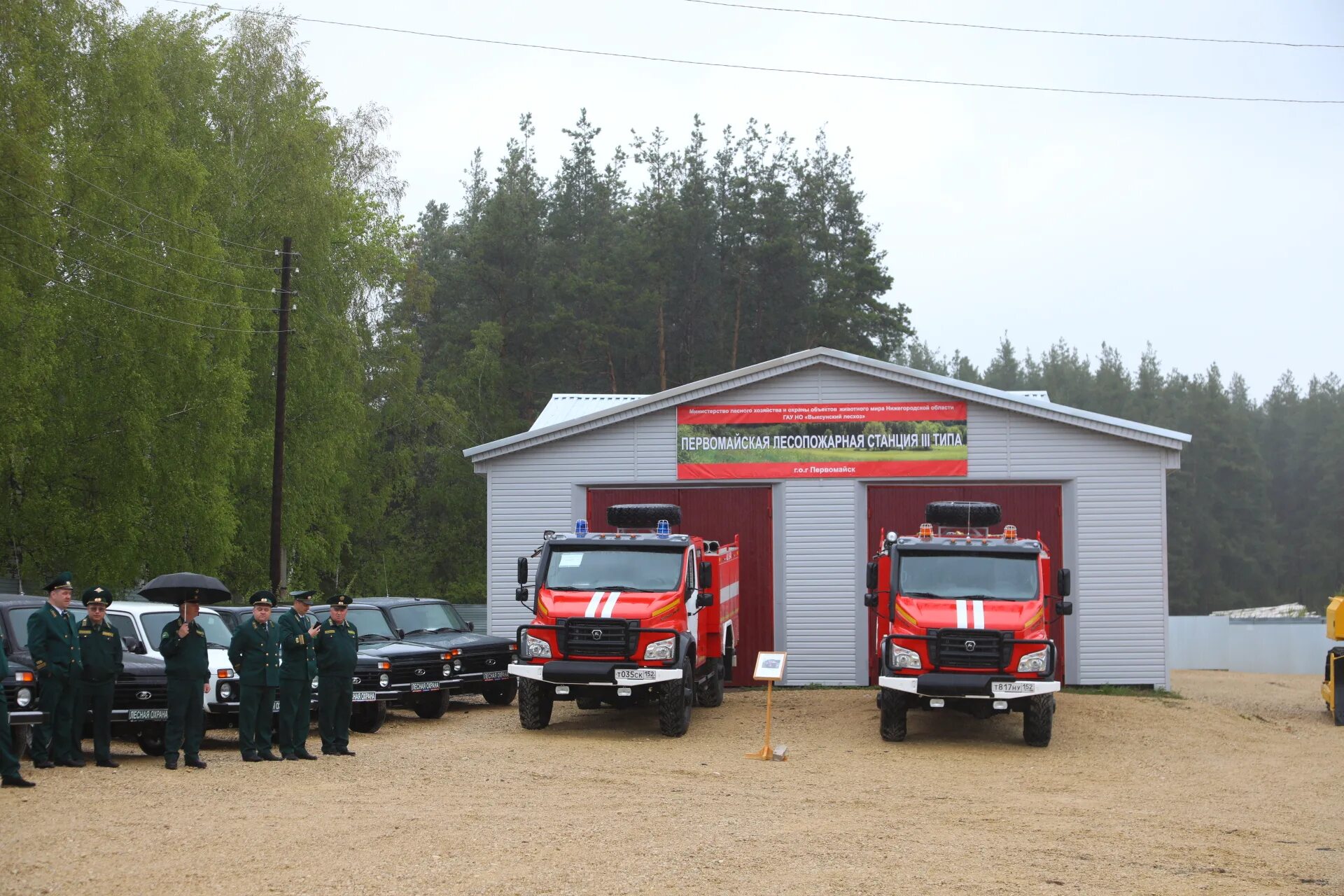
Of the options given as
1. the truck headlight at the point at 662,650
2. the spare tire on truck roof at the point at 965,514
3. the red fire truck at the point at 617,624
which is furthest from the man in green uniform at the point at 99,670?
the spare tire on truck roof at the point at 965,514

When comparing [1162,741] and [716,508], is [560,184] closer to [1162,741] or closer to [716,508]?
[716,508]

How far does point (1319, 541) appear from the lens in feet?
275

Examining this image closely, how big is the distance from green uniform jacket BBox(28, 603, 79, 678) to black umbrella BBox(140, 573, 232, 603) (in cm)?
146

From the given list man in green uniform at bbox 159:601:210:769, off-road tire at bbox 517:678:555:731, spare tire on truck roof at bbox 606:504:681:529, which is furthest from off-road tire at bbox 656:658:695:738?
man in green uniform at bbox 159:601:210:769

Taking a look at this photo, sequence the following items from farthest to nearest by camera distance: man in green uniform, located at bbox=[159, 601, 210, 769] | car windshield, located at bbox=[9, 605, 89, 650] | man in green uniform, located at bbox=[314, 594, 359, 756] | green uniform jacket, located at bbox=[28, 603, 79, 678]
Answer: man in green uniform, located at bbox=[314, 594, 359, 756], car windshield, located at bbox=[9, 605, 89, 650], man in green uniform, located at bbox=[159, 601, 210, 769], green uniform jacket, located at bbox=[28, 603, 79, 678]

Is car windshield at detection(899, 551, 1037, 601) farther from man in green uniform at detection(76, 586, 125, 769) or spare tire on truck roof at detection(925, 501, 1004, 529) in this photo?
man in green uniform at detection(76, 586, 125, 769)

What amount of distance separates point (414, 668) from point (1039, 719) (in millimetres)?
7980

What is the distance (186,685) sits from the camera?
1374 cm

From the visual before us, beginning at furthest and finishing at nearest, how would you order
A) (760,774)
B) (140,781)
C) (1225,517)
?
(1225,517) < (760,774) < (140,781)

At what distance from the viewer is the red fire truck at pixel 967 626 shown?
17.0 metres

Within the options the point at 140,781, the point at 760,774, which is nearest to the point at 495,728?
the point at 760,774

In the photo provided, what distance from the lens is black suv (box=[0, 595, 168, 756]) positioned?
46.9 ft

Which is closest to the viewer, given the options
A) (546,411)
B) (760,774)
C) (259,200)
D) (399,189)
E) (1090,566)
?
(760,774)

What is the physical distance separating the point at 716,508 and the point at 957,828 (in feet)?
45.3
